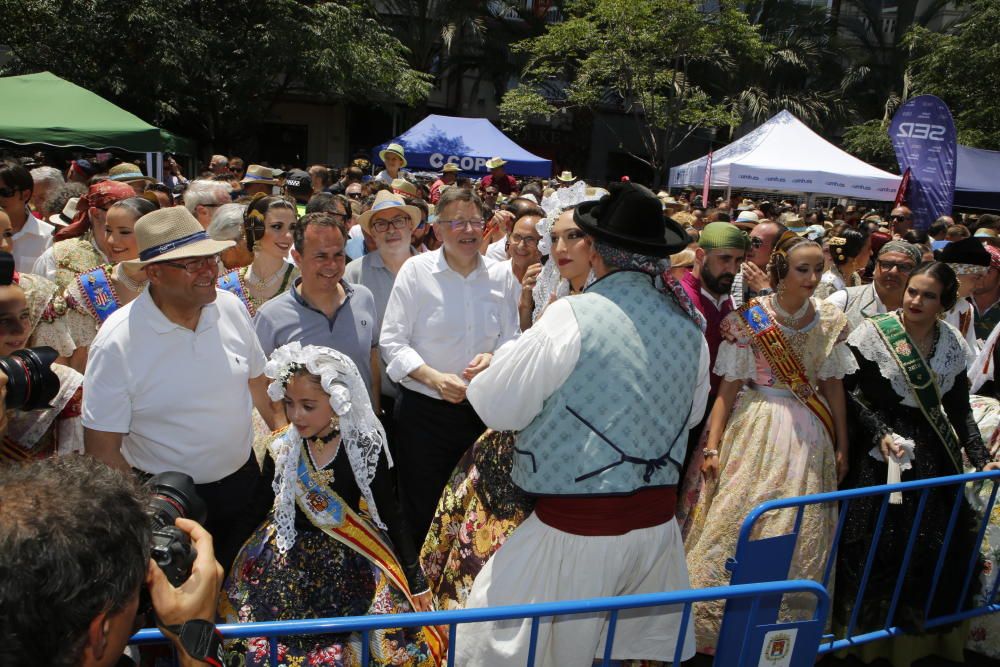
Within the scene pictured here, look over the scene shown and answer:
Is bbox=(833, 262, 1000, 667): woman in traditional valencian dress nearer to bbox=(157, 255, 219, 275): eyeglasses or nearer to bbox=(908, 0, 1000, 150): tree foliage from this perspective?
bbox=(157, 255, 219, 275): eyeglasses

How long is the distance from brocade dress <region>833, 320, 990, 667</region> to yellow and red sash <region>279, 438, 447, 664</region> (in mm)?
2241

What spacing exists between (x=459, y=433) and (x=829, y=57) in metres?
35.9

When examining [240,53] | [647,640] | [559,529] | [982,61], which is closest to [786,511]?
[647,640]

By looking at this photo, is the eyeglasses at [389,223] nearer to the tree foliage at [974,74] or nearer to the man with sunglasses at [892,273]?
the man with sunglasses at [892,273]

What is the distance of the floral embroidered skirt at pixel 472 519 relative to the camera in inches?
113

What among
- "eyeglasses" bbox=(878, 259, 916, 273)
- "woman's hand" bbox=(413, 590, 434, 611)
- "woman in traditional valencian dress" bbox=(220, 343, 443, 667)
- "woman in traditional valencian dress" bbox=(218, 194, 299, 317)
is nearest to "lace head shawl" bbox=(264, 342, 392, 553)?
"woman in traditional valencian dress" bbox=(220, 343, 443, 667)

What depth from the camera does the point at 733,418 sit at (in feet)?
12.4

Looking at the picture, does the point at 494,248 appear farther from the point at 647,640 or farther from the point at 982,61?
the point at 982,61

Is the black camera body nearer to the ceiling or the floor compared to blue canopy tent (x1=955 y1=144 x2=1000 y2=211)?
nearer to the floor

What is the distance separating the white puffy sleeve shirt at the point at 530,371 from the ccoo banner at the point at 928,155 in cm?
1091

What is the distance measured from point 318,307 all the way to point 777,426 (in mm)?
2375

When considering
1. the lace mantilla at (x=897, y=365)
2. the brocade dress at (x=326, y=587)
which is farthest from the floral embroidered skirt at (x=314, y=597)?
the lace mantilla at (x=897, y=365)

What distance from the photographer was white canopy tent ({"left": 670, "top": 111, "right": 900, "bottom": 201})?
13.8 meters

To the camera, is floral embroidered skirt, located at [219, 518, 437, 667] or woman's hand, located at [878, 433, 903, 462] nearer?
floral embroidered skirt, located at [219, 518, 437, 667]
